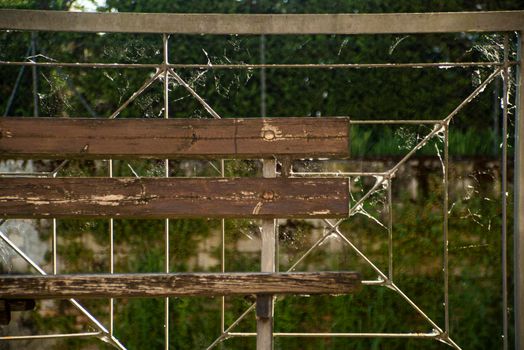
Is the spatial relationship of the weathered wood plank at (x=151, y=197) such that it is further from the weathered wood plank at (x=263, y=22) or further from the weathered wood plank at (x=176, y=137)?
the weathered wood plank at (x=263, y=22)

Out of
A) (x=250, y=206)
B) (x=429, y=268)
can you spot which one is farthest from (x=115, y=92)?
(x=250, y=206)

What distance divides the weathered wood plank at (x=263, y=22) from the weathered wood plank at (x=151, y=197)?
1551mm

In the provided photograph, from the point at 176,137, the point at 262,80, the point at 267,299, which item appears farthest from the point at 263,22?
the point at 267,299

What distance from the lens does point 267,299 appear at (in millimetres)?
2346

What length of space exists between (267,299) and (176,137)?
0.57m

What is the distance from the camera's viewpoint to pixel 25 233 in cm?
510

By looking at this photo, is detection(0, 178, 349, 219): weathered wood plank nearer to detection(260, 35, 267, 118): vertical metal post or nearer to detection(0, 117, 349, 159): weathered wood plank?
detection(0, 117, 349, 159): weathered wood plank

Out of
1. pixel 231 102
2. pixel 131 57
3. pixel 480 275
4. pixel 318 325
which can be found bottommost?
pixel 318 325

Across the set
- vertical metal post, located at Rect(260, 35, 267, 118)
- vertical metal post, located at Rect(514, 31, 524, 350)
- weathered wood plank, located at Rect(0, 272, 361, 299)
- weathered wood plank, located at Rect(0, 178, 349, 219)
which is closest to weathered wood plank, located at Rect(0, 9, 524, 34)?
vertical metal post, located at Rect(514, 31, 524, 350)

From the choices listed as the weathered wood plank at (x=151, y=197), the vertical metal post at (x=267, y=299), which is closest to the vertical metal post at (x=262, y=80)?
the vertical metal post at (x=267, y=299)

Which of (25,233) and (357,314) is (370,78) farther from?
(25,233)

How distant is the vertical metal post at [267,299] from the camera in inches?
92.6

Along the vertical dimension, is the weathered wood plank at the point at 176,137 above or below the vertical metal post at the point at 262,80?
below

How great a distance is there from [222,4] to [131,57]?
731 mm
